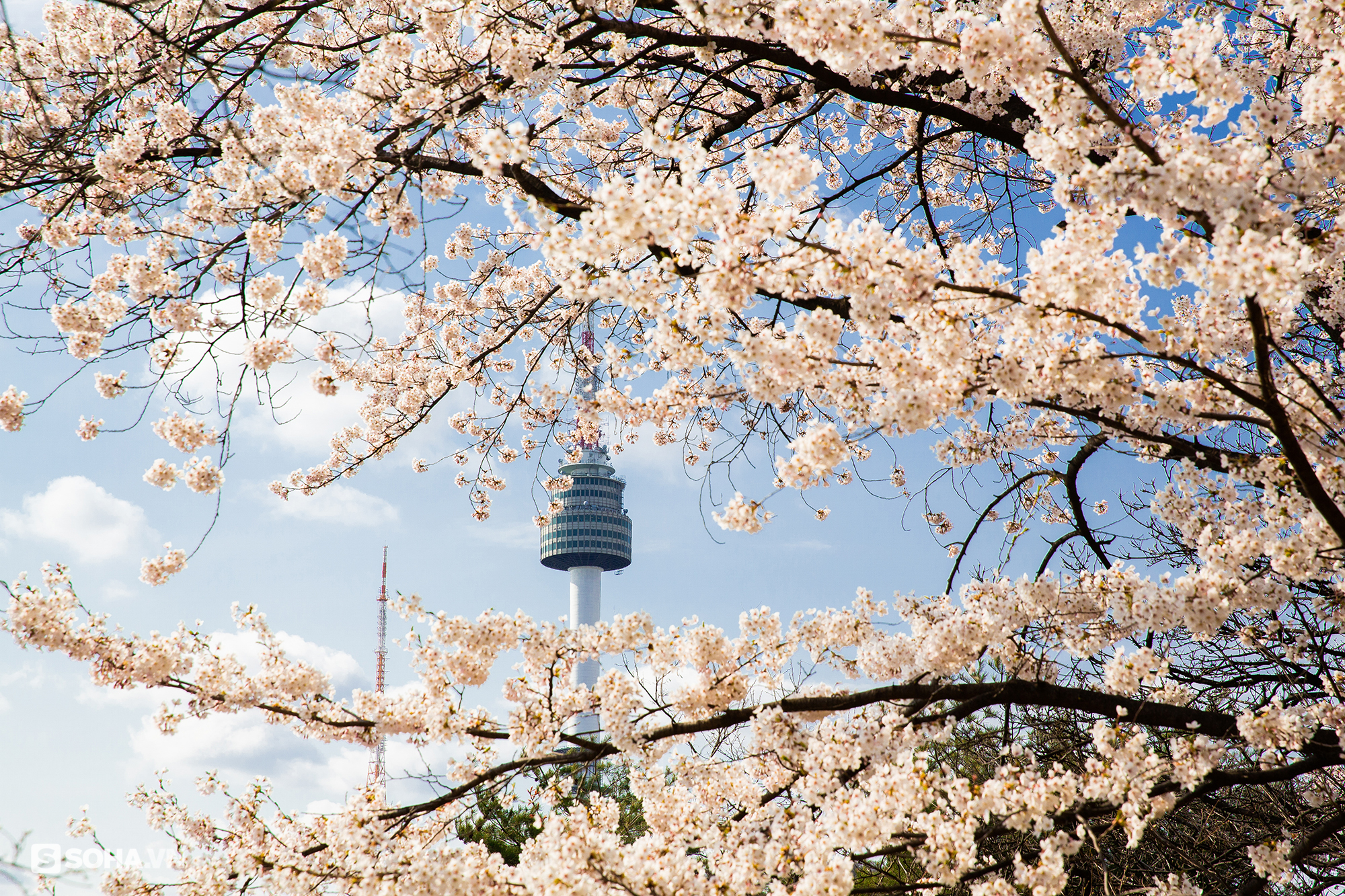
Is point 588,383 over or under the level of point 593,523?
under

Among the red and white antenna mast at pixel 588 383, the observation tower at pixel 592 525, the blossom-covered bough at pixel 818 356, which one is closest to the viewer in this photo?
the blossom-covered bough at pixel 818 356

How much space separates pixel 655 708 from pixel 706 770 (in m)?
0.46

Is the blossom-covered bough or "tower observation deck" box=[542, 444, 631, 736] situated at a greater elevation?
"tower observation deck" box=[542, 444, 631, 736]

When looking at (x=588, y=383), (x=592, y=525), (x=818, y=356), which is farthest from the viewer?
(x=592, y=525)

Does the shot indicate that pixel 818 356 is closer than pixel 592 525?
Yes

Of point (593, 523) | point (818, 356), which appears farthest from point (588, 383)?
point (593, 523)

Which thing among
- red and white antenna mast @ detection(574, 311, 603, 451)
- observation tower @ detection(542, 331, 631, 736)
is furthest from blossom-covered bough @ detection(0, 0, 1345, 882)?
observation tower @ detection(542, 331, 631, 736)

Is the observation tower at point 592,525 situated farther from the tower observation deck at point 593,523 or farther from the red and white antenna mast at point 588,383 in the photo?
the red and white antenna mast at point 588,383

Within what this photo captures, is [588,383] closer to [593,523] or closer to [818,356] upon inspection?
[818,356]

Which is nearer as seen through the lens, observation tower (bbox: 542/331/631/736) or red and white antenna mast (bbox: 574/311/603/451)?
red and white antenna mast (bbox: 574/311/603/451)

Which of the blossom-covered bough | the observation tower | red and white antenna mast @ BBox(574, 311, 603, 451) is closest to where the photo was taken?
the blossom-covered bough

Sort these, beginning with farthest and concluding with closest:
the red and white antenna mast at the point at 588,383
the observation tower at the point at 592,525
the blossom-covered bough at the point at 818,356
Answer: the observation tower at the point at 592,525 → the red and white antenna mast at the point at 588,383 → the blossom-covered bough at the point at 818,356

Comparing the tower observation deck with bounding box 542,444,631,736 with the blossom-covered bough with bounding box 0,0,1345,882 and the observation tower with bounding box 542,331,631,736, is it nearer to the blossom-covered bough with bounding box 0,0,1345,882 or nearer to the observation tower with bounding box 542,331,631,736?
the observation tower with bounding box 542,331,631,736

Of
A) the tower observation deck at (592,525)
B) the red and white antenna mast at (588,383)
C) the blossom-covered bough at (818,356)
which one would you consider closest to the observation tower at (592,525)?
the tower observation deck at (592,525)
